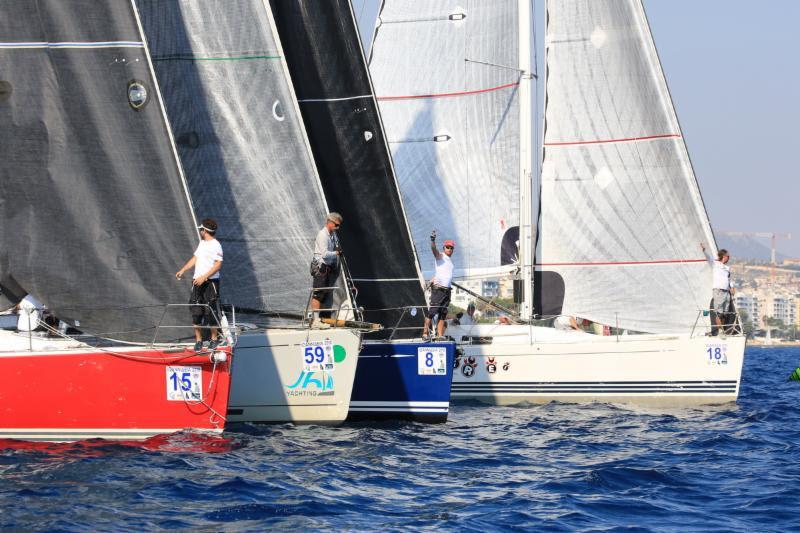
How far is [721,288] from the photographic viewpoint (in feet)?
59.8

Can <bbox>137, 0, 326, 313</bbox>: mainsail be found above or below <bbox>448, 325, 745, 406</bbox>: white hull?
above

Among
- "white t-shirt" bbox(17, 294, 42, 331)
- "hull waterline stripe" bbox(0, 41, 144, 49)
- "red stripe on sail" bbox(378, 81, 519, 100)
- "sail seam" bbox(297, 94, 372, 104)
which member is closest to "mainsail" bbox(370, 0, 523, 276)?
"red stripe on sail" bbox(378, 81, 519, 100)

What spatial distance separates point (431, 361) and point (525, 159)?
5651 mm

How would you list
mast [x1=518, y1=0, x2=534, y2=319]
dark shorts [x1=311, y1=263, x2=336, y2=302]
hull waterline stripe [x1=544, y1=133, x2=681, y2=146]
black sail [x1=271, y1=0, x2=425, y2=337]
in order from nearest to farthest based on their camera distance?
dark shorts [x1=311, y1=263, x2=336, y2=302] → black sail [x1=271, y1=0, x2=425, y2=337] → hull waterline stripe [x1=544, y1=133, x2=681, y2=146] → mast [x1=518, y1=0, x2=534, y2=319]

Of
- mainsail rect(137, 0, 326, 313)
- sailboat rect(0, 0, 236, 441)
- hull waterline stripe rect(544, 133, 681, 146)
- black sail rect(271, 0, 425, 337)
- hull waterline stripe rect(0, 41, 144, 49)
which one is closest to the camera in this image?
sailboat rect(0, 0, 236, 441)

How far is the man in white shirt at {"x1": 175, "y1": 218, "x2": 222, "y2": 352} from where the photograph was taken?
12.6 meters

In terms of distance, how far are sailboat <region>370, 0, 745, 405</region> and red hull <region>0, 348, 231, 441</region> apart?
7.24 m

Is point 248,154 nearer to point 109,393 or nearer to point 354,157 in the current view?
point 354,157

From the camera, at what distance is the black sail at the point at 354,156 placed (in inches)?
628

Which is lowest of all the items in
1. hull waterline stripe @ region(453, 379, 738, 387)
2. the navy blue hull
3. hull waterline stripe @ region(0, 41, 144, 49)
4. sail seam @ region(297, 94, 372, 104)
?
hull waterline stripe @ region(453, 379, 738, 387)

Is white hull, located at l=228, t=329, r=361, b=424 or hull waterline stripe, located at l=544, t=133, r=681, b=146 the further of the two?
hull waterline stripe, located at l=544, t=133, r=681, b=146

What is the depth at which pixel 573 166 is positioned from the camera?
1919 centimetres

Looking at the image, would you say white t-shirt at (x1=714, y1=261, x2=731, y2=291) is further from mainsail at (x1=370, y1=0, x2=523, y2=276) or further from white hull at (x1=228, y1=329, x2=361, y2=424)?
white hull at (x1=228, y1=329, x2=361, y2=424)

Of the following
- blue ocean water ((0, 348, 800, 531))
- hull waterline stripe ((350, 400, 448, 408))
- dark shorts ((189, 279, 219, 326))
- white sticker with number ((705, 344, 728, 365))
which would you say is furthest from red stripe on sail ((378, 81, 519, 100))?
dark shorts ((189, 279, 219, 326))
